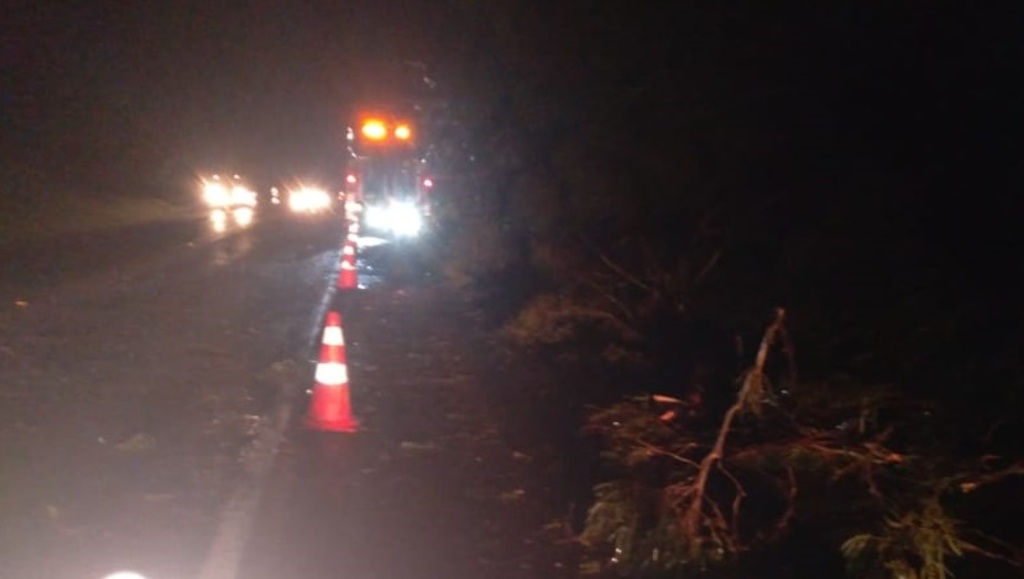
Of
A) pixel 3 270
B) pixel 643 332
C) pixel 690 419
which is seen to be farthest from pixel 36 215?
pixel 690 419

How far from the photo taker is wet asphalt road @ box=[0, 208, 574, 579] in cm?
659

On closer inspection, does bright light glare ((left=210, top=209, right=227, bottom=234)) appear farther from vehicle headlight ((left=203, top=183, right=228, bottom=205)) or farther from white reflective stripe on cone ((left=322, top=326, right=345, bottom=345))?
white reflective stripe on cone ((left=322, top=326, right=345, bottom=345))

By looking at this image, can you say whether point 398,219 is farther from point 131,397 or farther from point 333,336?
point 131,397

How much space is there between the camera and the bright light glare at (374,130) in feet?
98.5

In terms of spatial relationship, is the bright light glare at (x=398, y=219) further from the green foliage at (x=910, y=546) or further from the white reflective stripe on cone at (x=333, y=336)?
the green foliage at (x=910, y=546)

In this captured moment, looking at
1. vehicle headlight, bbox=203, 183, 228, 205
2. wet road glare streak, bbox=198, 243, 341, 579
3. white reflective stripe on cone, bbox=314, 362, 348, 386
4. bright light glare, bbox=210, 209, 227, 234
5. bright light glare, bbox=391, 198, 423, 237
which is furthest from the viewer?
vehicle headlight, bbox=203, 183, 228, 205

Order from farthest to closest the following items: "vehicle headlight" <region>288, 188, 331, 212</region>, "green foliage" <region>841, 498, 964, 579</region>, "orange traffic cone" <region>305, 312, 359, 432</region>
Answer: "vehicle headlight" <region>288, 188, 331, 212</region>, "orange traffic cone" <region>305, 312, 359, 432</region>, "green foliage" <region>841, 498, 964, 579</region>

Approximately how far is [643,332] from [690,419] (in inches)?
120

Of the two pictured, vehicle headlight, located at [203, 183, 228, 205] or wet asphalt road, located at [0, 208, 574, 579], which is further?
vehicle headlight, located at [203, 183, 228, 205]

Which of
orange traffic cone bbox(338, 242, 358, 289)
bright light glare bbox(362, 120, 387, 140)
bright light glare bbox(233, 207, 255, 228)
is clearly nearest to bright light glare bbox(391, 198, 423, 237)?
bright light glare bbox(362, 120, 387, 140)

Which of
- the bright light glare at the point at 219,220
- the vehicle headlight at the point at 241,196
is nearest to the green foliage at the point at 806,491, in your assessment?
the bright light glare at the point at 219,220

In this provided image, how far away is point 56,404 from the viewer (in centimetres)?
958

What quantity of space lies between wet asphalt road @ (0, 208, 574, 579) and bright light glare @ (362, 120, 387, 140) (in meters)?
13.9

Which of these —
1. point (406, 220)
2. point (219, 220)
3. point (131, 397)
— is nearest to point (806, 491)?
point (131, 397)
